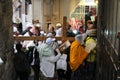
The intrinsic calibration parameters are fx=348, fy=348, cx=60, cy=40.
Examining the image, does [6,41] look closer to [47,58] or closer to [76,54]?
[47,58]

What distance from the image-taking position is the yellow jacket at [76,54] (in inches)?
309

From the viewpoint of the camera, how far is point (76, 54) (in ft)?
25.8

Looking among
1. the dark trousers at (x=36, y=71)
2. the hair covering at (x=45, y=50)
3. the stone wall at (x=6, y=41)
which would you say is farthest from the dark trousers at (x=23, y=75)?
the hair covering at (x=45, y=50)

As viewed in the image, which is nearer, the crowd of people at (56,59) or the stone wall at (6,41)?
the stone wall at (6,41)

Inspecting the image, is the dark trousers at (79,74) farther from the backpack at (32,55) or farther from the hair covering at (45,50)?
the backpack at (32,55)

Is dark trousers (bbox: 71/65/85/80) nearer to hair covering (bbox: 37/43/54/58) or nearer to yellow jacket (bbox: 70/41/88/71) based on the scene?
yellow jacket (bbox: 70/41/88/71)

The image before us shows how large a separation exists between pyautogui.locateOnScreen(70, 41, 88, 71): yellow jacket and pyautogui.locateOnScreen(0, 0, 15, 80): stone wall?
1372 millimetres

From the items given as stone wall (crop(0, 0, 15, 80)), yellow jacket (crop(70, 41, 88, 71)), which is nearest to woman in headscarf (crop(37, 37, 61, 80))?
yellow jacket (crop(70, 41, 88, 71))

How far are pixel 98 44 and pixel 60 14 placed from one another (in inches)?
349

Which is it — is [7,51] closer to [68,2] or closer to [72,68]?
[72,68]

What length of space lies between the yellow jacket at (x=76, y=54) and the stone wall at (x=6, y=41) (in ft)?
4.50

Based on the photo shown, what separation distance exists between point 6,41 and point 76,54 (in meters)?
1.62

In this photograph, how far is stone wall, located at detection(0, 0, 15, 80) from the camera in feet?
22.6

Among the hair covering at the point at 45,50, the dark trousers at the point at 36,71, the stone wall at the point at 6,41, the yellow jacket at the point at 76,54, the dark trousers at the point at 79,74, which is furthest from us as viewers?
the dark trousers at the point at 36,71
